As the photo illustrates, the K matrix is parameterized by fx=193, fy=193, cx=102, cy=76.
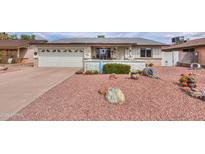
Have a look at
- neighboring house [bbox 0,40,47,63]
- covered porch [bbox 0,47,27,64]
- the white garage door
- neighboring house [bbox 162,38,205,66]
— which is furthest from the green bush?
covered porch [bbox 0,47,27,64]

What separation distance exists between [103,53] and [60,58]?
5.65 meters

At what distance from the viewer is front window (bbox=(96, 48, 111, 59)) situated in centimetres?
2520

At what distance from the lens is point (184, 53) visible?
24.4 m

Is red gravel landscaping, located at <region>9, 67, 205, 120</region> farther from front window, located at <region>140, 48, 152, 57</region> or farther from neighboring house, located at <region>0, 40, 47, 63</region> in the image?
neighboring house, located at <region>0, 40, 47, 63</region>

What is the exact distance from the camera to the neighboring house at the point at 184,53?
21.2 meters

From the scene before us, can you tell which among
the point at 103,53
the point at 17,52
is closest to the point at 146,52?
the point at 103,53

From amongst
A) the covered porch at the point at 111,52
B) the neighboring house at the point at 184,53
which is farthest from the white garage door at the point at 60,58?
the neighboring house at the point at 184,53

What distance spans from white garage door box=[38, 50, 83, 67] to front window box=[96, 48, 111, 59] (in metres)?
2.61

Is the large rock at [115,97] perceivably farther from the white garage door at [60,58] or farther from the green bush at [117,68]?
the white garage door at [60,58]

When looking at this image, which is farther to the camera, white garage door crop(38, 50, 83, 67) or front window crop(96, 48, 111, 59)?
front window crop(96, 48, 111, 59)

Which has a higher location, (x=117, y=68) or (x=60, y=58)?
(x=60, y=58)

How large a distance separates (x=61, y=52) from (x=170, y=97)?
1866 cm

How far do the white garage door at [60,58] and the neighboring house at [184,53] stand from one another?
10833mm

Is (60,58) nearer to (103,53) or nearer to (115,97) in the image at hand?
(103,53)
